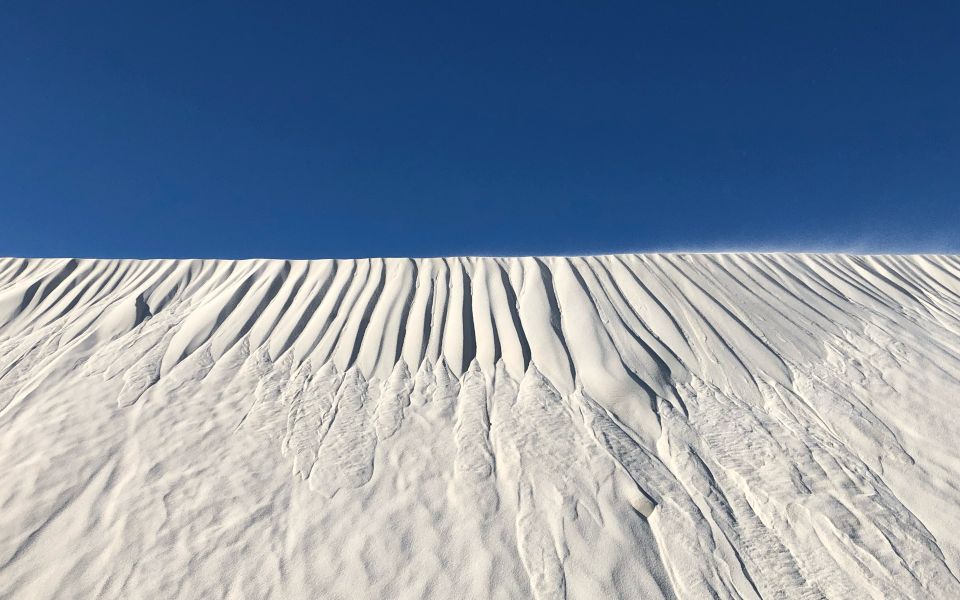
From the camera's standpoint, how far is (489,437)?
169 inches

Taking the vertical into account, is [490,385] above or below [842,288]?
below

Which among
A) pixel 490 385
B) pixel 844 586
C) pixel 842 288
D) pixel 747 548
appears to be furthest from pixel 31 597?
pixel 842 288

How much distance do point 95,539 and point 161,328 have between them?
3207mm

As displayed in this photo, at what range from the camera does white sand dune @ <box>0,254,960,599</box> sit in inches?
126

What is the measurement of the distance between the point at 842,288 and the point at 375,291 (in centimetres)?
588

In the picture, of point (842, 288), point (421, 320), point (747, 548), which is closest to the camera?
point (747, 548)

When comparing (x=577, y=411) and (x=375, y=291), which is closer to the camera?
(x=577, y=411)

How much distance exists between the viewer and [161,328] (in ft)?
20.2

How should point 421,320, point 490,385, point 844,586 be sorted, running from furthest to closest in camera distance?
point 421,320, point 490,385, point 844,586

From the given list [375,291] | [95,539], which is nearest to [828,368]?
[375,291]

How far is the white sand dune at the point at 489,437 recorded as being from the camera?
319 cm

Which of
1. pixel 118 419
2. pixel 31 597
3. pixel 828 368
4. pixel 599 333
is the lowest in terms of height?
pixel 31 597

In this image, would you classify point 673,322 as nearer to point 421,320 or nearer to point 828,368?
point 828,368

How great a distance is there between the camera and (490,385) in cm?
495
